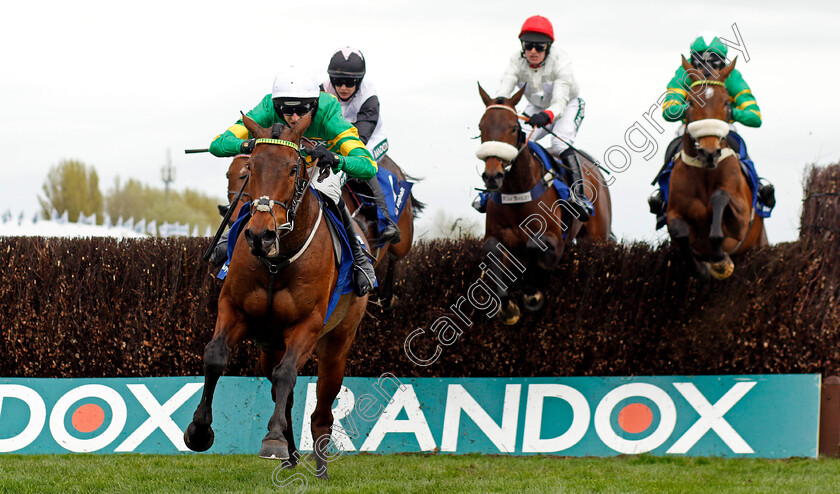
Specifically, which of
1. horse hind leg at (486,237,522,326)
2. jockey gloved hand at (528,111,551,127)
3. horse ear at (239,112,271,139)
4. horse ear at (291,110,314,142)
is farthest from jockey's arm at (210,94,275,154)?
horse hind leg at (486,237,522,326)

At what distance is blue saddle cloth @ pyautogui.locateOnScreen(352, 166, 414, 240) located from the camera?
7.65m

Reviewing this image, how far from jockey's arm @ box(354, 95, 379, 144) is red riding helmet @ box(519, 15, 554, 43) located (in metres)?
1.64

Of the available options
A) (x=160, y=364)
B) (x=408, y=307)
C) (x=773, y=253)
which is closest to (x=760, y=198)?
(x=773, y=253)

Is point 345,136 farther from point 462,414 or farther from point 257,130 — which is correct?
point 462,414

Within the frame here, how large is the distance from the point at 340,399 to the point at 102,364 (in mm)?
2132

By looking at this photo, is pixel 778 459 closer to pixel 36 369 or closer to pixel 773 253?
pixel 773 253

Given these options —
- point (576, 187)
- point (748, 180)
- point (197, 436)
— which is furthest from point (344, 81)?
point (197, 436)

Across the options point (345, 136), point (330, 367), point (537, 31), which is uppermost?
point (537, 31)

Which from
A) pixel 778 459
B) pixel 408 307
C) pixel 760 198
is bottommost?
pixel 778 459

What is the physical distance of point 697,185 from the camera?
8.07 m

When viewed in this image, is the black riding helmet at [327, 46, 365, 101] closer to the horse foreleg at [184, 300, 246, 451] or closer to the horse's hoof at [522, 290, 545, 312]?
the horse's hoof at [522, 290, 545, 312]

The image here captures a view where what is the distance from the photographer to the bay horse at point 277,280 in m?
4.74

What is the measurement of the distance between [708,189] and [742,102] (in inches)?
35.5

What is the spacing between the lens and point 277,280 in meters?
5.25
